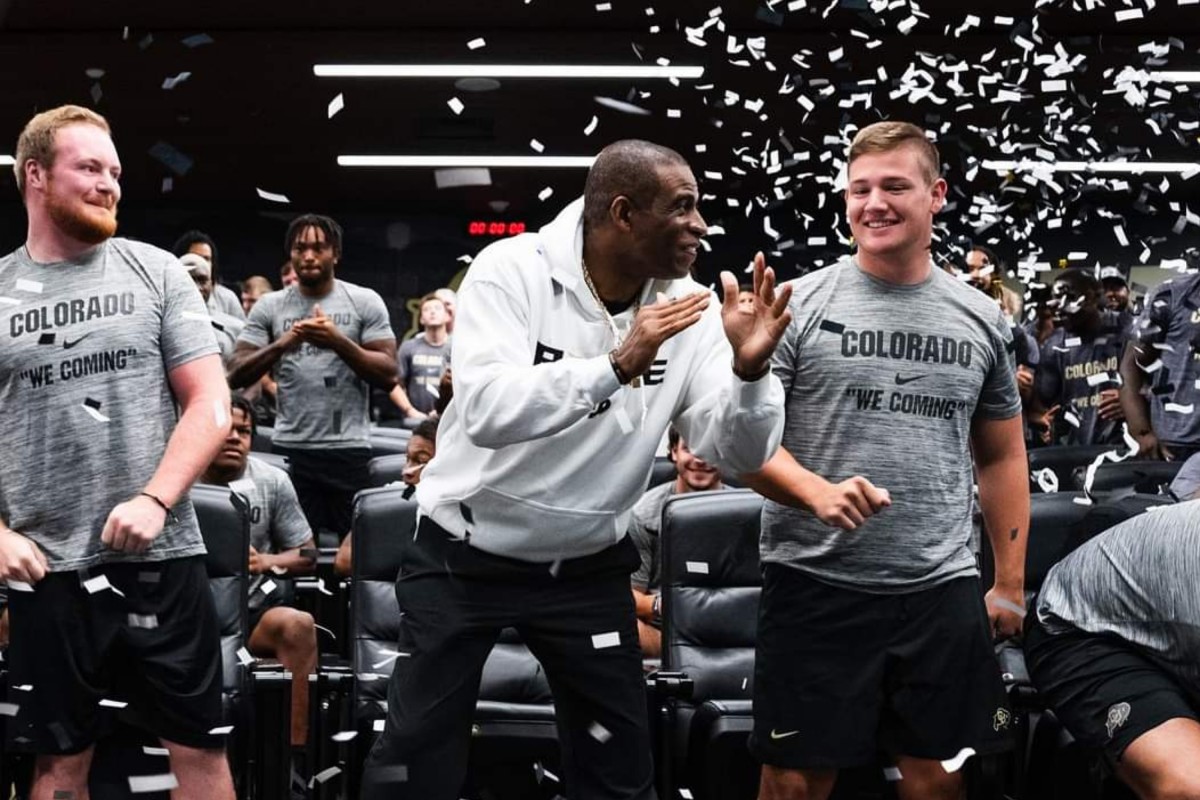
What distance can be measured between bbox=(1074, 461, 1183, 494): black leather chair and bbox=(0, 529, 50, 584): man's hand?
10.5ft

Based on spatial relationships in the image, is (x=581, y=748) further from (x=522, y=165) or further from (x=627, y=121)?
(x=522, y=165)

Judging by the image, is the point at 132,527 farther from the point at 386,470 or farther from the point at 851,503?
the point at 386,470

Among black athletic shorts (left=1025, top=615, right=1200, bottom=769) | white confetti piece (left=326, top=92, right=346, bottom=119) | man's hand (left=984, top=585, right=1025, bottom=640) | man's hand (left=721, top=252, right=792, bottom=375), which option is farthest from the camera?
white confetti piece (left=326, top=92, right=346, bottom=119)

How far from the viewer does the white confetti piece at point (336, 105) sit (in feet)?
38.0

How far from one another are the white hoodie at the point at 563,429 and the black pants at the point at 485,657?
0.05m

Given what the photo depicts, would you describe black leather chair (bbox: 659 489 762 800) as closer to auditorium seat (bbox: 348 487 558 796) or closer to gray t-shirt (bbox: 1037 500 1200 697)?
auditorium seat (bbox: 348 487 558 796)

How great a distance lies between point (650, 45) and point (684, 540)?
21.2 feet

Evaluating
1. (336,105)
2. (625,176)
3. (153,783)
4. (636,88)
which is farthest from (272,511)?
(336,105)

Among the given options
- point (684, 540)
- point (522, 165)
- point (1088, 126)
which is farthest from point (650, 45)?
point (684, 540)

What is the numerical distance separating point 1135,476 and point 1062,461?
59 cm

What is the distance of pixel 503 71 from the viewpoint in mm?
10883

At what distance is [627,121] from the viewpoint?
12.4 m

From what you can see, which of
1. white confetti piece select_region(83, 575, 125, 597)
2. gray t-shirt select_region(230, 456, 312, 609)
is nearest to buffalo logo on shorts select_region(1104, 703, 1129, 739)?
white confetti piece select_region(83, 575, 125, 597)

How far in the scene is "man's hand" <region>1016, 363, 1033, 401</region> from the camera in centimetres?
791
